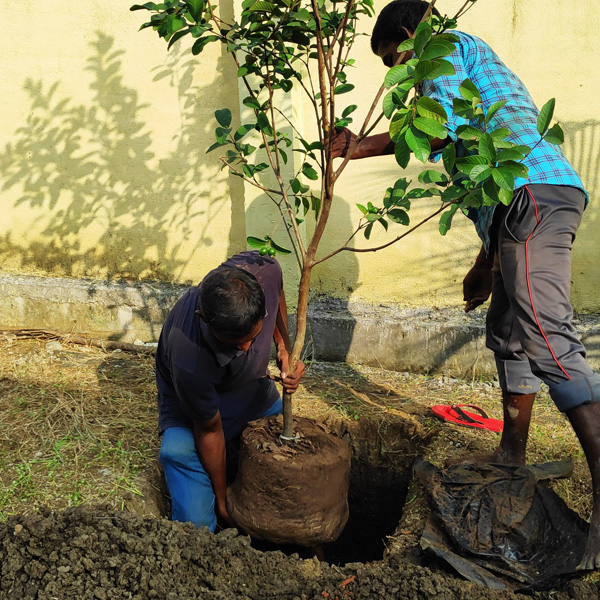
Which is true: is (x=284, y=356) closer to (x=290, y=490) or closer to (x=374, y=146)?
(x=290, y=490)

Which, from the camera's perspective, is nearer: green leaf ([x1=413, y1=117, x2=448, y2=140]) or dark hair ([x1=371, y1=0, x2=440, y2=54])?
green leaf ([x1=413, y1=117, x2=448, y2=140])

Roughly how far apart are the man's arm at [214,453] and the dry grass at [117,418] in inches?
Result: 12.2

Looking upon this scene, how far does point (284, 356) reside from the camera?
9.34 feet

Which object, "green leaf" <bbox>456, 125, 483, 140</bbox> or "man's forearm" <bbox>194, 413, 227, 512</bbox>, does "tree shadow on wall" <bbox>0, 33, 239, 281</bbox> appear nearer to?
"man's forearm" <bbox>194, 413, 227, 512</bbox>

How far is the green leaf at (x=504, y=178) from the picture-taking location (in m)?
1.84

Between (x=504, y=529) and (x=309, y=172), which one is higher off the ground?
(x=309, y=172)

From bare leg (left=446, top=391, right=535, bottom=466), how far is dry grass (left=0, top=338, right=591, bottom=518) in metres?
0.23

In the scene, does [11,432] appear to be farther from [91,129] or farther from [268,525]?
[91,129]

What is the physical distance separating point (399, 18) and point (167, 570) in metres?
2.23

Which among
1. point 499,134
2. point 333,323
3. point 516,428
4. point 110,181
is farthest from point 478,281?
point 110,181

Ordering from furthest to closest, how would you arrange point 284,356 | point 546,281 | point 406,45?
point 284,356 < point 546,281 < point 406,45

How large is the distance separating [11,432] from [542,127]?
2.81m

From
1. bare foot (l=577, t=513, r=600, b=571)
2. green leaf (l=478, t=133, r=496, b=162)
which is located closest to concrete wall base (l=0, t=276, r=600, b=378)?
bare foot (l=577, t=513, r=600, b=571)

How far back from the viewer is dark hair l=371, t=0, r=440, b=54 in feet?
8.56
